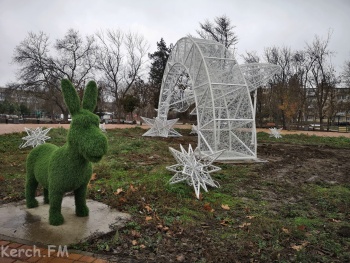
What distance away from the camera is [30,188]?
14.4ft

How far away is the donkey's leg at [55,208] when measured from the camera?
370cm

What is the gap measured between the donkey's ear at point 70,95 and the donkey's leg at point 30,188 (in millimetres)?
1530

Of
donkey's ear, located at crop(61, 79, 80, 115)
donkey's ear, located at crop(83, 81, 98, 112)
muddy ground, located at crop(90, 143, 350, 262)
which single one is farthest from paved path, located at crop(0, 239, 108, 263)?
donkey's ear, located at crop(83, 81, 98, 112)

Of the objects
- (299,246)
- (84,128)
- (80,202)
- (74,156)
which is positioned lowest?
(299,246)

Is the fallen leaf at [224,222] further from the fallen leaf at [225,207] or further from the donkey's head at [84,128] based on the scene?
the donkey's head at [84,128]

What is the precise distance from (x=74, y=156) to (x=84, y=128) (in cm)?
46

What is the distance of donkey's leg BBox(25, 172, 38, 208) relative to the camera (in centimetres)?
431

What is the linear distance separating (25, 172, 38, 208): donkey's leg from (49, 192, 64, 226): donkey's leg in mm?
839

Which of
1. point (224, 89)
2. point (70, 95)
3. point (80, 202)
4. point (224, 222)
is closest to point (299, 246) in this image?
point (224, 222)

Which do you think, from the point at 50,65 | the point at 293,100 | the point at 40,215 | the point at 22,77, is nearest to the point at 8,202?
the point at 40,215

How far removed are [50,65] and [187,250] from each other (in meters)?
35.6

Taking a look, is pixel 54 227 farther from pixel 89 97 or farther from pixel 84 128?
pixel 89 97

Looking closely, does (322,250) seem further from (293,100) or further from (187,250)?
(293,100)

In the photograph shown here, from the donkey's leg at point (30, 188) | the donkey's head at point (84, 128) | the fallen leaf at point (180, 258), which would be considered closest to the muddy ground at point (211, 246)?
the fallen leaf at point (180, 258)
